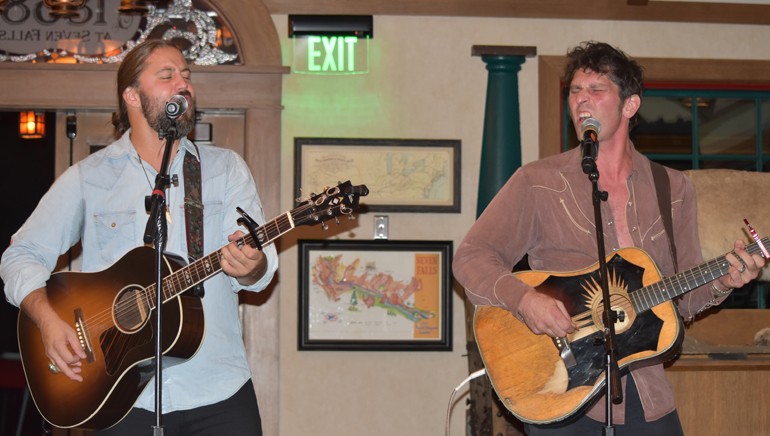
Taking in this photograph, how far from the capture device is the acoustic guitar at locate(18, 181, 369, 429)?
2639 millimetres

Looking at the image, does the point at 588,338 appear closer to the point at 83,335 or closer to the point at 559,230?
the point at 559,230

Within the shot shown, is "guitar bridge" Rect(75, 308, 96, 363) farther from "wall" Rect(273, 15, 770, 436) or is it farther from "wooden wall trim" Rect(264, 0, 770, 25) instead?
"wooden wall trim" Rect(264, 0, 770, 25)

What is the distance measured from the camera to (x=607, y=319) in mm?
2529

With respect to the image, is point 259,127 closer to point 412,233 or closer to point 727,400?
point 412,233

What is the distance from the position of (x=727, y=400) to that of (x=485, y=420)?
1.14 meters

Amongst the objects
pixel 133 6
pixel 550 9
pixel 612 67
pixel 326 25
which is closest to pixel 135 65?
pixel 612 67

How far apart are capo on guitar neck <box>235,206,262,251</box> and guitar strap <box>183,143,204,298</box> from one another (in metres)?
0.16

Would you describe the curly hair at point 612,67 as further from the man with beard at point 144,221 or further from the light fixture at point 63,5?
the light fixture at point 63,5

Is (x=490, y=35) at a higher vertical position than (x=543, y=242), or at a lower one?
higher

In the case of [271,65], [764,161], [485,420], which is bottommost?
[485,420]

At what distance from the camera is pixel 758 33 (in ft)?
18.8

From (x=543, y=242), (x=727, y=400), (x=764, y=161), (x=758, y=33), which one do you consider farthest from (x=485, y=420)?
(x=758, y=33)

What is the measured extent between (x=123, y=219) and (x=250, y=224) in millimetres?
422

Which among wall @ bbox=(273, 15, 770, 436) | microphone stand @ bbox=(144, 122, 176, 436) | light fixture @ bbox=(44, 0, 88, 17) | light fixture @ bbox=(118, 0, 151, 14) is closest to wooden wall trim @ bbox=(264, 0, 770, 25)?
wall @ bbox=(273, 15, 770, 436)
